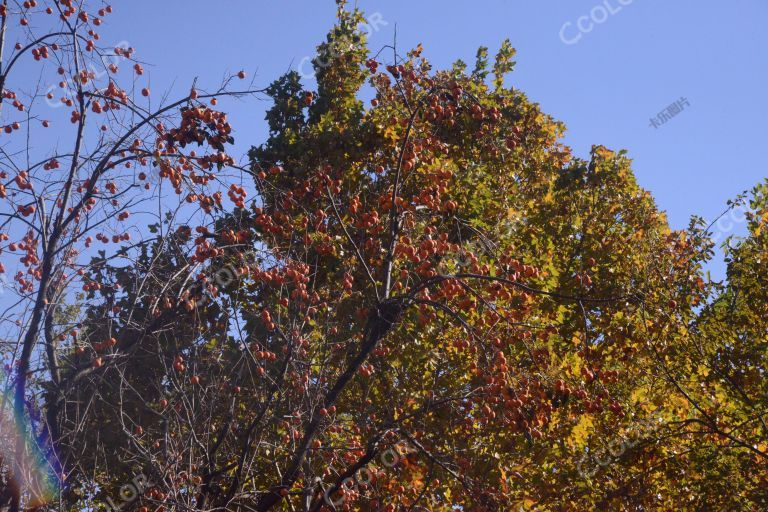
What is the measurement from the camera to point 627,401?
1135 cm

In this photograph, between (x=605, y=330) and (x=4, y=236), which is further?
(x=605, y=330)

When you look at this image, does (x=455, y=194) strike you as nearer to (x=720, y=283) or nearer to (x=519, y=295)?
(x=519, y=295)

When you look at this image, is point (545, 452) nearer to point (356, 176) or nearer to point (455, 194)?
point (455, 194)

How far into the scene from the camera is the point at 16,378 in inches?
231

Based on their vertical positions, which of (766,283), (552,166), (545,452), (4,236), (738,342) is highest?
(552,166)

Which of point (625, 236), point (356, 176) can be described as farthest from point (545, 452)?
point (625, 236)

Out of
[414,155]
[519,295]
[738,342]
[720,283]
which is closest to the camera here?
[414,155]

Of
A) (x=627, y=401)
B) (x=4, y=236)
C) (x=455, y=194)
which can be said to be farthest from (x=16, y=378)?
(x=627, y=401)

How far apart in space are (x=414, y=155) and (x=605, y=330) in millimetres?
6158

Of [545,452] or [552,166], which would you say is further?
[552,166]

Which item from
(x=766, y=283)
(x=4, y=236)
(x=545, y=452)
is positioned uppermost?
(x=4, y=236)

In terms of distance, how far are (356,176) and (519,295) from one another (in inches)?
140

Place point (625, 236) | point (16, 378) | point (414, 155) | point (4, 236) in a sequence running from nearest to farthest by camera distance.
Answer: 1. point (16, 378)
2. point (4, 236)
3. point (414, 155)
4. point (625, 236)

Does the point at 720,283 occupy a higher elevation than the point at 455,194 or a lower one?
lower
